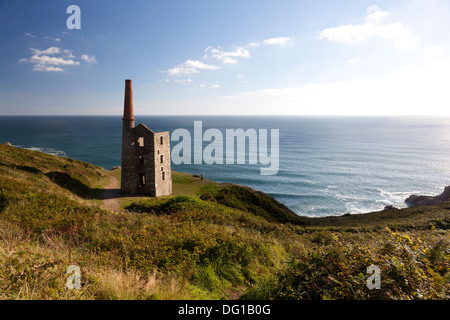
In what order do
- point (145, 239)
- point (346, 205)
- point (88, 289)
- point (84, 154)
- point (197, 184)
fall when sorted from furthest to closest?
1. point (84, 154)
2. point (346, 205)
3. point (197, 184)
4. point (145, 239)
5. point (88, 289)

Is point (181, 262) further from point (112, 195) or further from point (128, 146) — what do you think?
point (128, 146)


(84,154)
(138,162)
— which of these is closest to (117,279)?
(138,162)

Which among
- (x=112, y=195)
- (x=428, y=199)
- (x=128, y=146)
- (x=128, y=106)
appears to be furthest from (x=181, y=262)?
(x=428, y=199)

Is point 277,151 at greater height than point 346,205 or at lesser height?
greater

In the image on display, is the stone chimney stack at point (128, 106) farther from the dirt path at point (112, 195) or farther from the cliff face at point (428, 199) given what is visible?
the cliff face at point (428, 199)

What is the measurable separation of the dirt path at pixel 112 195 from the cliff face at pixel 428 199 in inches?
2059

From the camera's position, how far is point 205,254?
7.67m

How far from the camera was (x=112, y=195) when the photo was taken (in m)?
26.6

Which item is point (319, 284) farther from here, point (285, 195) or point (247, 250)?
point (285, 195)

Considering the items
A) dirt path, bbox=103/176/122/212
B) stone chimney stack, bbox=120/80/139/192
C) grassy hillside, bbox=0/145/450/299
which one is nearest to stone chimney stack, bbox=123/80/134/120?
stone chimney stack, bbox=120/80/139/192

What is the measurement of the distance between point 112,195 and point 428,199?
56.1 metres

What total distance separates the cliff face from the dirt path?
52.3 meters

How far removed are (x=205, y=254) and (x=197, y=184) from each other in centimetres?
2862
